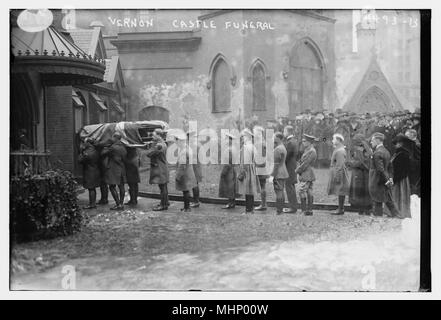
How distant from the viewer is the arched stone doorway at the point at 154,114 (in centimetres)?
751

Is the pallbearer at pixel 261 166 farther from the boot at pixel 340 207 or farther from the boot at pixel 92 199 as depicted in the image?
the boot at pixel 92 199

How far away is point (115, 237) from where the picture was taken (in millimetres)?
7293

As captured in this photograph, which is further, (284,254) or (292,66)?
(292,66)

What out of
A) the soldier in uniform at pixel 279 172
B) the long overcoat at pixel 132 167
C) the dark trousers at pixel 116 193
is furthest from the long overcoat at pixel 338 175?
the dark trousers at pixel 116 193

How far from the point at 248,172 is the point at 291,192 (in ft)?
2.17

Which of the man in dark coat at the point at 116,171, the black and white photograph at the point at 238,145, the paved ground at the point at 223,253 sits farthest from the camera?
the man in dark coat at the point at 116,171

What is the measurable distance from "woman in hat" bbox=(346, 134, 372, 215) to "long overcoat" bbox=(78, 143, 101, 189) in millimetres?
3455

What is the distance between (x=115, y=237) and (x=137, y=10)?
3.03m

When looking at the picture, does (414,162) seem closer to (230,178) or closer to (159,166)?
(230,178)

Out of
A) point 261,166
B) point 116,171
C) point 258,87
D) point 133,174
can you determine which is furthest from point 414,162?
point 116,171

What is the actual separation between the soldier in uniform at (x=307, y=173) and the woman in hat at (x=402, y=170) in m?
1.12

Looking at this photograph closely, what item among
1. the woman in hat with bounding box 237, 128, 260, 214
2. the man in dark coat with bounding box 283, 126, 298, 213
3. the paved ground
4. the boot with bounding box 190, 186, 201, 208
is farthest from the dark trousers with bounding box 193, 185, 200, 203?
the man in dark coat with bounding box 283, 126, 298, 213

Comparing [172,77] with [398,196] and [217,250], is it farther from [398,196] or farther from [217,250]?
[398,196]
